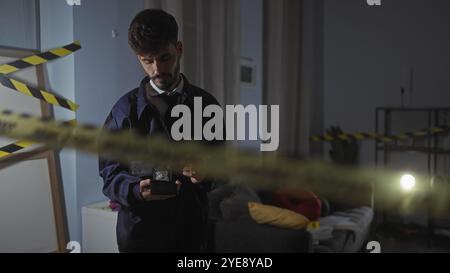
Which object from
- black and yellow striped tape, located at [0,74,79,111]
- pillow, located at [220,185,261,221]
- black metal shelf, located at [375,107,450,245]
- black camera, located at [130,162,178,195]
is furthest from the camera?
black metal shelf, located at [375,107,450,245]

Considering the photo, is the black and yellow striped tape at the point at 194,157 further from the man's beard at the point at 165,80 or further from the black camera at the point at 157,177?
the man's beard at the point at 165,80

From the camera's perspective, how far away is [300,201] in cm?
170

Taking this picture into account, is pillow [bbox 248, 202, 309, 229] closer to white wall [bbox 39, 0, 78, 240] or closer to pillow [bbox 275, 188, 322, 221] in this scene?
pillow [bbox 275, 188, 322, 221]

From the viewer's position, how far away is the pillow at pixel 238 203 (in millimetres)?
1635

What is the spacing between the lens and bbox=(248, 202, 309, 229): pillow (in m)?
1.72

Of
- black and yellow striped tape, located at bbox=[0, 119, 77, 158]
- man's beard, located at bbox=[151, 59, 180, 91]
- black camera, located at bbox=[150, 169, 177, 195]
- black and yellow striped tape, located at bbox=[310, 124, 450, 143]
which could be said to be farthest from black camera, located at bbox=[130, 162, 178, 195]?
black and yellow striped tape, located at bbox=[310, 124, 450, 143]

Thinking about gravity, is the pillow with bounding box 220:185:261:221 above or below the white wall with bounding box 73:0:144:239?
below

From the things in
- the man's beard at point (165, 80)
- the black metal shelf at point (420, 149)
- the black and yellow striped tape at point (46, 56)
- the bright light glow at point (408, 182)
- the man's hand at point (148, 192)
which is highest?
the black and yellow striped tape at point (46, 56)

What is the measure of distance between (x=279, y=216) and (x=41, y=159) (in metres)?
0.99

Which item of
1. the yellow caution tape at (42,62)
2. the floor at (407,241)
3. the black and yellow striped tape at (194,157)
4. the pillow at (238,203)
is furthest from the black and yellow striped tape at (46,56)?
the floor at (407,241)

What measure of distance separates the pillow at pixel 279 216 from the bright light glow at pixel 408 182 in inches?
17.4

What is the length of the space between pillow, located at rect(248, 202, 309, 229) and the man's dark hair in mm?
789

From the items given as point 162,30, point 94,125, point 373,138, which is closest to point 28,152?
point 94,125

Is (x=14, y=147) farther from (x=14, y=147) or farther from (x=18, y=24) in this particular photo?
(x=18, y=24)
